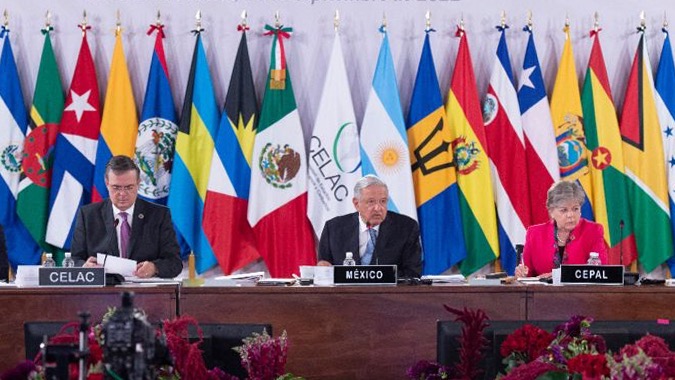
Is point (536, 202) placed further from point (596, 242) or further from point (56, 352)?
point (56, 352)

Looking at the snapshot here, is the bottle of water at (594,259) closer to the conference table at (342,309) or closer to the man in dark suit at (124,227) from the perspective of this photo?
the conference table at (342,309)

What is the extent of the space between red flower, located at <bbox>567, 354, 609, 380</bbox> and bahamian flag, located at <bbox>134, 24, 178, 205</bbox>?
192 inches

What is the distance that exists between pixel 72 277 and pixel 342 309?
1062 millimetres

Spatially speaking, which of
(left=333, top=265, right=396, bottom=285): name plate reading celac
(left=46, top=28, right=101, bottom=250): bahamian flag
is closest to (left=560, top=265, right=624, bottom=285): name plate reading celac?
(left=333, top=265, right=396, bottom=285): name plate reading celac

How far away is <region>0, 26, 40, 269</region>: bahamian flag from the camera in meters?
6.09

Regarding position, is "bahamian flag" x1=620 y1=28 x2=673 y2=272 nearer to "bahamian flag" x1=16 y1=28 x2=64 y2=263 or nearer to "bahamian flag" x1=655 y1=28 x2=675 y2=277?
"bahamian flag" x1=655 y1=28 x2=675 y2=277

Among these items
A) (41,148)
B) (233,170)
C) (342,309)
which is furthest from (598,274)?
(41,148)

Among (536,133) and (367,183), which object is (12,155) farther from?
(536,133)

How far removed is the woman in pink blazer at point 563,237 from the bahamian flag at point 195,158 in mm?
2156

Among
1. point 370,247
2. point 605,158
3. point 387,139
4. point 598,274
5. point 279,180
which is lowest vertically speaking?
point 598,274

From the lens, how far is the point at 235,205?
6.22m

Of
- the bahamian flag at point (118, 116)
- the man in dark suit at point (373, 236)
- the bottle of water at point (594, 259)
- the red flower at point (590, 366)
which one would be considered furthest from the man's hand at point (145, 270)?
the red flower at point (590, 366)

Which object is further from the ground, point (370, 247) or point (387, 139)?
point (387, 139)

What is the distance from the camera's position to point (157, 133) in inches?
243
